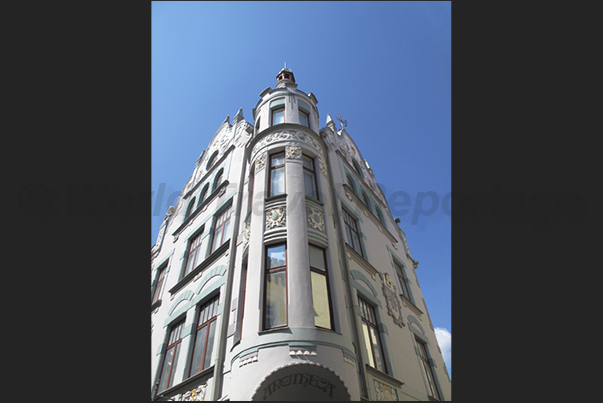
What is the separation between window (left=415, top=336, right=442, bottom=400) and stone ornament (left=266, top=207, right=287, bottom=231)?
7.84 metres

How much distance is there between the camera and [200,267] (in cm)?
1320

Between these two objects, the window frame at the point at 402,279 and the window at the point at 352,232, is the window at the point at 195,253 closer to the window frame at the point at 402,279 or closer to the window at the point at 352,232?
the window at the point at 352,232

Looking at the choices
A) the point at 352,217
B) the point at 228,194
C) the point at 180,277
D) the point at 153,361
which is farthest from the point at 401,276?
the point at 153,361

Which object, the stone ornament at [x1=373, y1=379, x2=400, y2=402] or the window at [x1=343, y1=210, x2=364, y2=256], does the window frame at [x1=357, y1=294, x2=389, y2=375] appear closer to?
the stone ornament at [x1=373, y1=379, x2=400, y2=402]

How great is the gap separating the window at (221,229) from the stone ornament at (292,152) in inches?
141

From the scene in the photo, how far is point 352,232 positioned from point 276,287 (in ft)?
19.1

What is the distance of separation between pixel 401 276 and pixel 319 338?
10.3 meters

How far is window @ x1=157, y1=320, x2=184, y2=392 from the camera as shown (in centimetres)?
1112

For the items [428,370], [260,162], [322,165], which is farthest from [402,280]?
[260,162]

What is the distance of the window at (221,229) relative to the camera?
45.2 ft

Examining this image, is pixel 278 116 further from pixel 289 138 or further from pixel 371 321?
pixel 371 321

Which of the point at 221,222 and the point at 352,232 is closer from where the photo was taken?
the point at 352,232

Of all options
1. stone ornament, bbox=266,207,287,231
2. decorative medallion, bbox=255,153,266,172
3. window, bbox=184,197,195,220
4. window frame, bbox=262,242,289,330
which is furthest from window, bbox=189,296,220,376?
window, bbox=184,197,195,220

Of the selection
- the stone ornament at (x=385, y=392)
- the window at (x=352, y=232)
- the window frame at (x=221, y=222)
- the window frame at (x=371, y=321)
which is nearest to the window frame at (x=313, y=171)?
the window at (x=352, y=232)
